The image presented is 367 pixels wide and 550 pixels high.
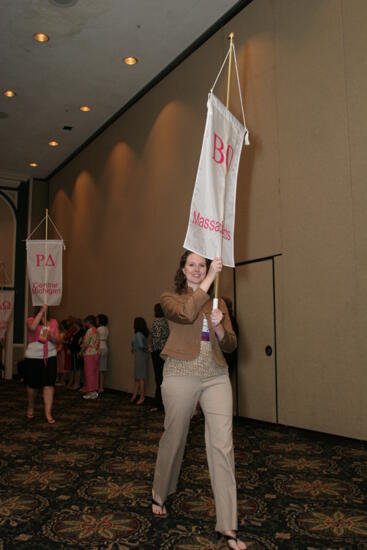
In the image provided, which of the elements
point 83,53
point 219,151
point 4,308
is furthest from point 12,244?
point 219,151

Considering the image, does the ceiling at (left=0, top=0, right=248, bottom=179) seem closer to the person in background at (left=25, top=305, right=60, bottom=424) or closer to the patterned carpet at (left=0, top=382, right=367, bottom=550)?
the person in background at (left=25, top=305, right=60, bottom=424)

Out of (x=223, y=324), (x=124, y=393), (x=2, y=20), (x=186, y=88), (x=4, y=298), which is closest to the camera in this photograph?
(x=223, y=324)

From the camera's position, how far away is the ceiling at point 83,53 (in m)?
6.97

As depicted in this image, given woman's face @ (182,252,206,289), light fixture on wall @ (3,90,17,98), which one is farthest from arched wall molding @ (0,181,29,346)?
woman's face @ (182,252,206,289)

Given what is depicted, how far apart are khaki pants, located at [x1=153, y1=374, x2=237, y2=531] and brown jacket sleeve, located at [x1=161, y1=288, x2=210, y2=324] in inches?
13.7

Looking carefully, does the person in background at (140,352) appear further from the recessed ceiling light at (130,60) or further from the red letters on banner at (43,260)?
the recessed ceiling light at (130,60)

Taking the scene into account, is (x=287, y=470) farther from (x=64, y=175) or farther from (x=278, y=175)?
(x=64, y=175)

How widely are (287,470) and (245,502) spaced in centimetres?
90

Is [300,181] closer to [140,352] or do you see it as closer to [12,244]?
[140,352]

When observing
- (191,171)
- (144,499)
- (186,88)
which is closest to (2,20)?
(186,88)

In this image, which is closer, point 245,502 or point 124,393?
point 245,502

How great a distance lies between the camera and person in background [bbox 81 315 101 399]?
870 centimetres

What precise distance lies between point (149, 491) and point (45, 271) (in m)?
4.22

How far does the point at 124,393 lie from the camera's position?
361 inches
